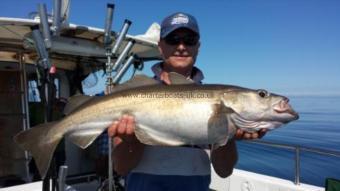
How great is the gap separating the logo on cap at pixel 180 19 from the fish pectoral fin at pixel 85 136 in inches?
45.4

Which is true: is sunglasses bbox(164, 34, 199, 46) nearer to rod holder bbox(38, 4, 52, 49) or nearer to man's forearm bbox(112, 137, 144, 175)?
man's forearm bbox(112, 137, 144, 175)

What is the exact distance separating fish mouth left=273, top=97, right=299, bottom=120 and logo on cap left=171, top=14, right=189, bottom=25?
1.09 meters

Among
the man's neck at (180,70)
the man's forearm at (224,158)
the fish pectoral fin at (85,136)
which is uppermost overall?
the man's neck at (180,70)

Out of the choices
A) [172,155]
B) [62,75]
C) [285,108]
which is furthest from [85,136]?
[62,75]

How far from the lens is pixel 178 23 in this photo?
327cm

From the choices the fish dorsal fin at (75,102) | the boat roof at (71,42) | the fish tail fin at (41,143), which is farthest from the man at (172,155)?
the boat roof at (71,42)

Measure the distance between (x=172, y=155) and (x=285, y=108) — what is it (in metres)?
0.98

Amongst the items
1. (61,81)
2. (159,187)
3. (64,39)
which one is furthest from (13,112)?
(159,187)

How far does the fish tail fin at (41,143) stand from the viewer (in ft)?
10.4

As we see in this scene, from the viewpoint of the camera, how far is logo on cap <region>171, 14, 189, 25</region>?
10.8 feet

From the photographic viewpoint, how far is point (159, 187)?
3.05 m

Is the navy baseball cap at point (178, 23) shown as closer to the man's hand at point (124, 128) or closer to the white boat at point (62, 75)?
the man's hand at point (124, 128)

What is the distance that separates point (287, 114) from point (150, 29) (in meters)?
5.77

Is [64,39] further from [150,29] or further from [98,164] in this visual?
[98,164]
